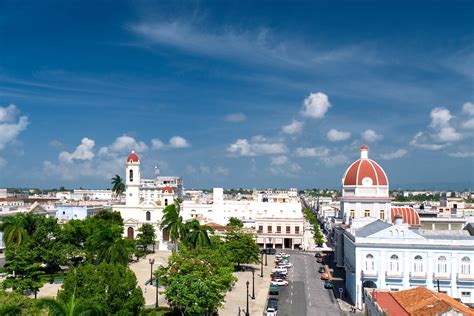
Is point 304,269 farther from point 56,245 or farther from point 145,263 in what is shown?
point 56,245

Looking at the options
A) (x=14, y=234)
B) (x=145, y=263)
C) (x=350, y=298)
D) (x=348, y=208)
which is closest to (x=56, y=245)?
(x=14, y=234)

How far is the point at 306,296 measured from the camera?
51.4m

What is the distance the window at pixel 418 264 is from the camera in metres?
46.4

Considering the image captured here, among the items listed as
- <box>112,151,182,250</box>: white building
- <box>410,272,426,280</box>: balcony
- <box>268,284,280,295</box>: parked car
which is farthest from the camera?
<box>112,151,182,250</box>: white building

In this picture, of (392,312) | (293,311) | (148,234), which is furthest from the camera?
(148,234)

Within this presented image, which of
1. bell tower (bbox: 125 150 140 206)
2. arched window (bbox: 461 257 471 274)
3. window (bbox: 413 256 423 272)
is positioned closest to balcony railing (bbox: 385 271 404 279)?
window (bbox: 413 256 423 272)

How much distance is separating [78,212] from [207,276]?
226 feet

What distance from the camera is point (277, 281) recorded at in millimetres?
57688

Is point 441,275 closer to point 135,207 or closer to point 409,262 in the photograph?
point 409,262

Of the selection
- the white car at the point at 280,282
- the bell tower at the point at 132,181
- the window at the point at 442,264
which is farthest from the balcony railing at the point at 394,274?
the bell tower at the point at 132,181

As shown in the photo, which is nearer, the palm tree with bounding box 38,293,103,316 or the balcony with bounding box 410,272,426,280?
the palm tree with bounding box 38,293,103,316

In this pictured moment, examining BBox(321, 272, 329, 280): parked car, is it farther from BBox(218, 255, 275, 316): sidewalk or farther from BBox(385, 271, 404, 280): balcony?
BBox(385, 271, 404, 280): balcony

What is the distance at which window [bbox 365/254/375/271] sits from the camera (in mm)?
47312

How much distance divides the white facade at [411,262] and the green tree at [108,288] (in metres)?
22.9
